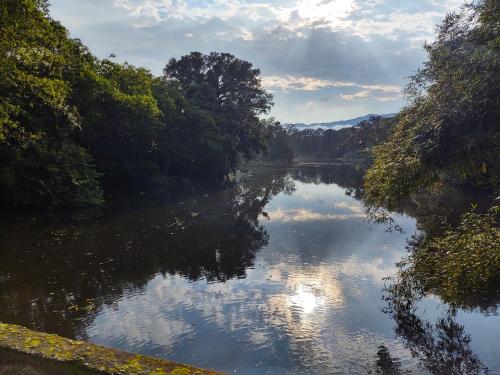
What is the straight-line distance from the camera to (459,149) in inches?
340

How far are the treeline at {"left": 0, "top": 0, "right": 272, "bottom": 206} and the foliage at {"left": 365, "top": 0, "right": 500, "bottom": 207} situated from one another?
13.4 metres

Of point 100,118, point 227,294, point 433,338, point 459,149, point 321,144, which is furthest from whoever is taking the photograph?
point 321,144

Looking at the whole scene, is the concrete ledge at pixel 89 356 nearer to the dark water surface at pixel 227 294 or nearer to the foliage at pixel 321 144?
the dark water surface at pixel 227 294

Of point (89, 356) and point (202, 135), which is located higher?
point (202, 135)

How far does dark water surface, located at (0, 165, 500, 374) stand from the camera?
10492mm

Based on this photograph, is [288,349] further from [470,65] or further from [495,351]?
[470,65]

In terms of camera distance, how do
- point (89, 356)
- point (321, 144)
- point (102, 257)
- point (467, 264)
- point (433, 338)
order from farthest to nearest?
1. point (321, 144)
2. point (102, 257)
3. point (433, 338)
4. point (467, 264)
5. point (89, 356)

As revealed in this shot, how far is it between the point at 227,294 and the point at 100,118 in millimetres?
27912

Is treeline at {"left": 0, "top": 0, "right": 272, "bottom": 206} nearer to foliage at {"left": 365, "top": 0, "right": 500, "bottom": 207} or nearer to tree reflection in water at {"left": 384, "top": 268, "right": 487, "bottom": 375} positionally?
foliage at {"left": 365, "top": 0, "right": 500, "bottom": 207}

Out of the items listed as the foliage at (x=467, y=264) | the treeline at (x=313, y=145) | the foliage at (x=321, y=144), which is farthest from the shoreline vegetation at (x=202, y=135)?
the foliage at (x=321, y=144)

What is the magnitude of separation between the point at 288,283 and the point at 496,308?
708 cm

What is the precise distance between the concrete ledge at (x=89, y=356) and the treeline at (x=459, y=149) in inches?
212

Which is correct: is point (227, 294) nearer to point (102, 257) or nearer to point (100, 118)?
point (102, 257)

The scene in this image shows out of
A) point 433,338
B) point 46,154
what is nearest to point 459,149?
point 433,338
